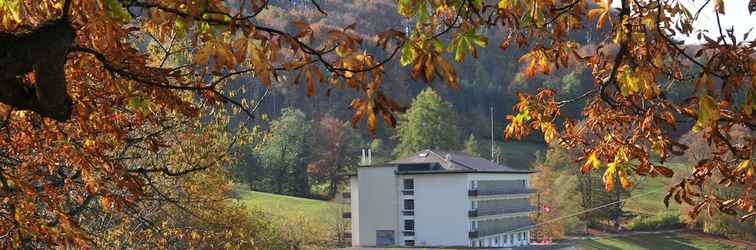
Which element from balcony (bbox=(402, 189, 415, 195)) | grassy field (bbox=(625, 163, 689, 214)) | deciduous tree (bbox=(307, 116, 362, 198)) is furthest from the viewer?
deciduous tree (bbox=(307, 116, 362, 198))

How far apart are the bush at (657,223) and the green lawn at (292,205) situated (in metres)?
20.0

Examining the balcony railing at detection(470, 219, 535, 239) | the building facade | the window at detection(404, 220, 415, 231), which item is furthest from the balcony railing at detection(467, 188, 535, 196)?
the window at detection(404, 220, 415, 231)

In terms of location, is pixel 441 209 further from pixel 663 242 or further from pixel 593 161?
pixel 593 161

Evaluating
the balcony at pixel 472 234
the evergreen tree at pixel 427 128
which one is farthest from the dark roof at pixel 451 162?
the evergreen tree at pixel 427 128

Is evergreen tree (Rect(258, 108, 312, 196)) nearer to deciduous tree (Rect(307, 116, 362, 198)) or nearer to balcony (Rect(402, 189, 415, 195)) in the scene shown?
deciduous tree (Rect(307, 116, 362, 198))

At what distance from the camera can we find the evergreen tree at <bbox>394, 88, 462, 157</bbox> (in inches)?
2724

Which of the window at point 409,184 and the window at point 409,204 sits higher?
the window at point 409,184

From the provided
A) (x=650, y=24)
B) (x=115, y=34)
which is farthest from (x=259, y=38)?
(x=650, y=24)

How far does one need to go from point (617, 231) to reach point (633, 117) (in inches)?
2099

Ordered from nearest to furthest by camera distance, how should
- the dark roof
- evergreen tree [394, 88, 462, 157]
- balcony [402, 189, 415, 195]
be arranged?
balcony [402, 189, 415, 195], the dark roof, evergreen tree [394, 88, 462, 157]

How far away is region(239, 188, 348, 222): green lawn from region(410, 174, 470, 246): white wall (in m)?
10.5

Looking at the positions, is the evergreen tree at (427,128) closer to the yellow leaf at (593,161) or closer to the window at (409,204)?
the window at (409,204)

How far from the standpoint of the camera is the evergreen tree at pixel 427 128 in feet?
227

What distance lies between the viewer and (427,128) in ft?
229
